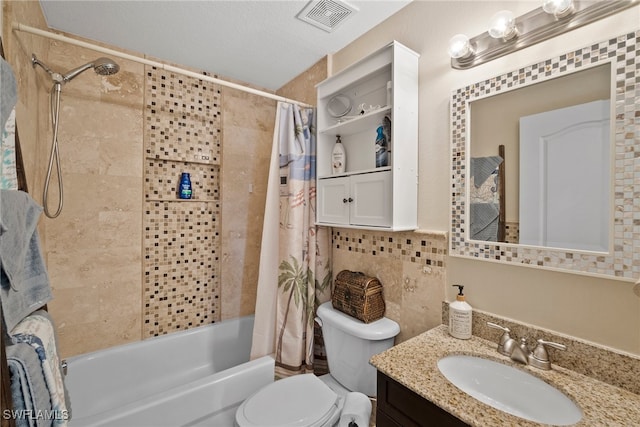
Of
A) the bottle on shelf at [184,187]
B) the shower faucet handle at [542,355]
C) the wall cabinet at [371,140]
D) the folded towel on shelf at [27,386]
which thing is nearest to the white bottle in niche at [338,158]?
the wall cabinet at [371,140]

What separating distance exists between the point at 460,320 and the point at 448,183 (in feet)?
1.94

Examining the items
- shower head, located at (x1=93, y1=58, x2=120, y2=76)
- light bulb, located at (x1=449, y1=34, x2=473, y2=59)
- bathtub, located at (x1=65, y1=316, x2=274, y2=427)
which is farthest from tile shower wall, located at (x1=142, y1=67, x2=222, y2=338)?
light bulb, located at (x1=449, y1=34, x2=473, y2=59)

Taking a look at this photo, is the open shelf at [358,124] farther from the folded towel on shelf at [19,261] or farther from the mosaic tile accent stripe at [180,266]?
the folded towel on shelf at [19,261]

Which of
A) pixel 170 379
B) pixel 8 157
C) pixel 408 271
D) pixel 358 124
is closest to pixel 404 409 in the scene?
pixel 408 271

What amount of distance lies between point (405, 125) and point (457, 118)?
0.75 ft

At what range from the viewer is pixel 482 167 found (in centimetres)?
117

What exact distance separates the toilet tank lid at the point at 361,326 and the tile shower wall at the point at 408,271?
0.07 meters

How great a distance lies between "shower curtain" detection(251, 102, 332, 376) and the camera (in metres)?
1.83

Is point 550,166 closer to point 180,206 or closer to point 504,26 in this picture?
point 504,26

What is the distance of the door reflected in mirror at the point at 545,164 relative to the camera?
897 mm

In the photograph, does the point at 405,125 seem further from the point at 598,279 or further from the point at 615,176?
the point at 598,279

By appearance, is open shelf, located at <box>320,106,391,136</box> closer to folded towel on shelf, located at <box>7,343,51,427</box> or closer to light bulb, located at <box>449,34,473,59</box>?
light bulb, located at <box>449,34,473,59</box>

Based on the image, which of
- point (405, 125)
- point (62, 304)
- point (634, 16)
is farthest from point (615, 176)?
point (62, 304)

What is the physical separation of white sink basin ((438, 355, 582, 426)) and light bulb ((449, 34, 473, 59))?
1213 mm
